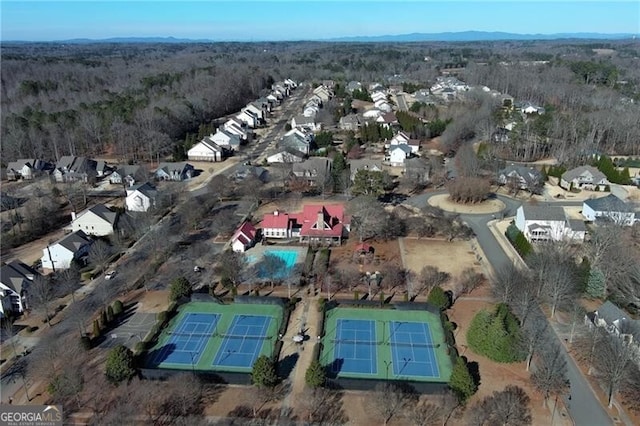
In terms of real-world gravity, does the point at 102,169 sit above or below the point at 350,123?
below

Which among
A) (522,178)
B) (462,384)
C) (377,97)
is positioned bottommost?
(462,384)

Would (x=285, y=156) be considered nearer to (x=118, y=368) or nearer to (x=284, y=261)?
(x=284, y=261)

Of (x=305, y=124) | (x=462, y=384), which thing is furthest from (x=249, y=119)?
(x=462, y=384)

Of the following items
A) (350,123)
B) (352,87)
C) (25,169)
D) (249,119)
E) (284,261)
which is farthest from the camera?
(352,87)

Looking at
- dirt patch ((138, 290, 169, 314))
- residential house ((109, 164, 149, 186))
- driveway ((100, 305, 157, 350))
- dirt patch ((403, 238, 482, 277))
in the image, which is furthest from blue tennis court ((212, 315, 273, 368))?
residential house ((109, 164, 149, 186))

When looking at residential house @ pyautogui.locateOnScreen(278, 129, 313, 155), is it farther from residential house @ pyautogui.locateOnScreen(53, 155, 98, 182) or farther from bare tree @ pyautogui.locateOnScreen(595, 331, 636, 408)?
bare tree @ pyautogui.locateOnScreen(595, 331, 636, 408)

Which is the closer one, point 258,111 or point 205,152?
point 205,152

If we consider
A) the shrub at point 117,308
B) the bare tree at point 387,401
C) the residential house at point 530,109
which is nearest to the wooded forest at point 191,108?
the residential house at point 530,109

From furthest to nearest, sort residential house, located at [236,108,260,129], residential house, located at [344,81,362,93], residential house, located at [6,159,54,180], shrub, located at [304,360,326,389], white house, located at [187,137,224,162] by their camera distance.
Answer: residential house, located at [344,81,362,93] → residential house, located at [236,108,260,129] → white house, located at [187,137,224,162] → residential house, located at [6,159,54,180] → shrub, located at [304,360,326,389]
